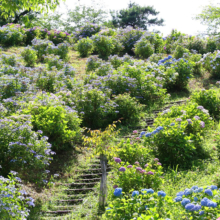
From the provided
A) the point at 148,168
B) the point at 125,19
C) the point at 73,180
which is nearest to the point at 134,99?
the point at 73,180

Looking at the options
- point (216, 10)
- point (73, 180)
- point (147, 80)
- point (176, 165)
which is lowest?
point (73, 180)

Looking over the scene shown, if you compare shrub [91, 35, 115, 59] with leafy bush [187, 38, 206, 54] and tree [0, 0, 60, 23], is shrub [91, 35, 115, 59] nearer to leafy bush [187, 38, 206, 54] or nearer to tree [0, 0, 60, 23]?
leafy bush [187, 38, 206, 54]

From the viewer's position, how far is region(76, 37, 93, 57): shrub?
46.7ft

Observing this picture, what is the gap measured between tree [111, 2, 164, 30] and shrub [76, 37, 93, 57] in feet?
41.0

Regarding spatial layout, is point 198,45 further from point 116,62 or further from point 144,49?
point 116,62

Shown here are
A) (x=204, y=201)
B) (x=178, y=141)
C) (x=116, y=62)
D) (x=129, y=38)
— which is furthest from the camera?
(x=129, y=38)

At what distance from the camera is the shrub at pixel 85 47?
1423 cm

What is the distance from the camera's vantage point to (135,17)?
2533cm

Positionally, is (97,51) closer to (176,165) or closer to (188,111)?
(188,111)

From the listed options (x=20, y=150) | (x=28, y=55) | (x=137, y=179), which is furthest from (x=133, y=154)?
(x=28, y=55)

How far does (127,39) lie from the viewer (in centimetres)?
1509

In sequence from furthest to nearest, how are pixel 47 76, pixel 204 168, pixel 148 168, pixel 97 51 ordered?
pixel 97 51 → pixel 47 76 → pixel 204 168 → pixel 148 168

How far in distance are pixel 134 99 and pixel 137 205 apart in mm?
5507

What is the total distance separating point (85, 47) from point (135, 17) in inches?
521
